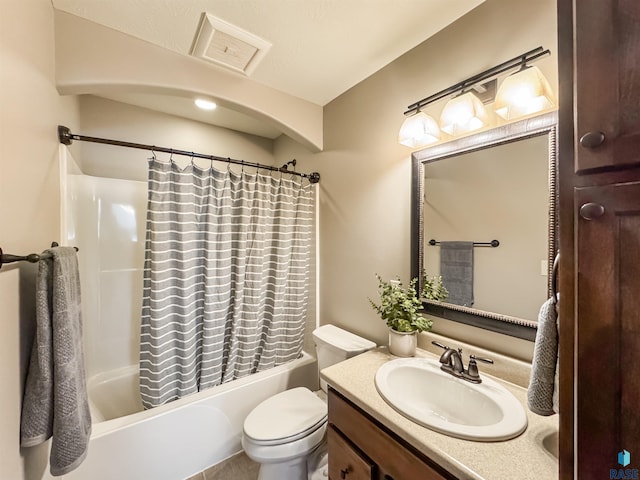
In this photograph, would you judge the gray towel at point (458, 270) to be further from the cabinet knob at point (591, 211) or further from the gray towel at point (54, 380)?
the gray towel at point (54, 380)

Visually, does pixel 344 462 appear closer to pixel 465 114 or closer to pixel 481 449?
pixel 481 449

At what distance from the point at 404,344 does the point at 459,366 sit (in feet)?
0.88

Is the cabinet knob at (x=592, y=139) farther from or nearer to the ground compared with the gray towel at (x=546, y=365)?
farther from the ground

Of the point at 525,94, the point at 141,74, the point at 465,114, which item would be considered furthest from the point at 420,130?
the point at 141,74

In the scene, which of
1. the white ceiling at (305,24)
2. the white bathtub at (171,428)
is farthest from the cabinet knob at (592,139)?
the white bathtub at (171,428)

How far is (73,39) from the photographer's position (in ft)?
4.17

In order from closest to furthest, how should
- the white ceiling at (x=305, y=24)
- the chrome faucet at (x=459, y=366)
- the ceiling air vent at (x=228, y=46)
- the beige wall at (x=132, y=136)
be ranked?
the chrome faucet at (x=459, y=366) < the white ceiling at (x=305, y=24) < the ceiling air vent at (x=228, y=46) < the beige wall at (x=132, y=136)

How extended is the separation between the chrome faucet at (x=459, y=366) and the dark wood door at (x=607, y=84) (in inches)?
35.0

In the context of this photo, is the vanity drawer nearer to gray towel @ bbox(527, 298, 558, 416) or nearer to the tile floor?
gray towel @ bbox(527, 298, 558, 416)

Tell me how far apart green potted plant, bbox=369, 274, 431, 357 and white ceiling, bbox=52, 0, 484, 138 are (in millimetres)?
1299

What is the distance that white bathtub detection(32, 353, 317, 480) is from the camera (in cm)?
135

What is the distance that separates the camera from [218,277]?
1738mm

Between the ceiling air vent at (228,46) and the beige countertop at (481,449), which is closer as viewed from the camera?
the beige countertop at (481,449)

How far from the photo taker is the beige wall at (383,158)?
1.10 meters
